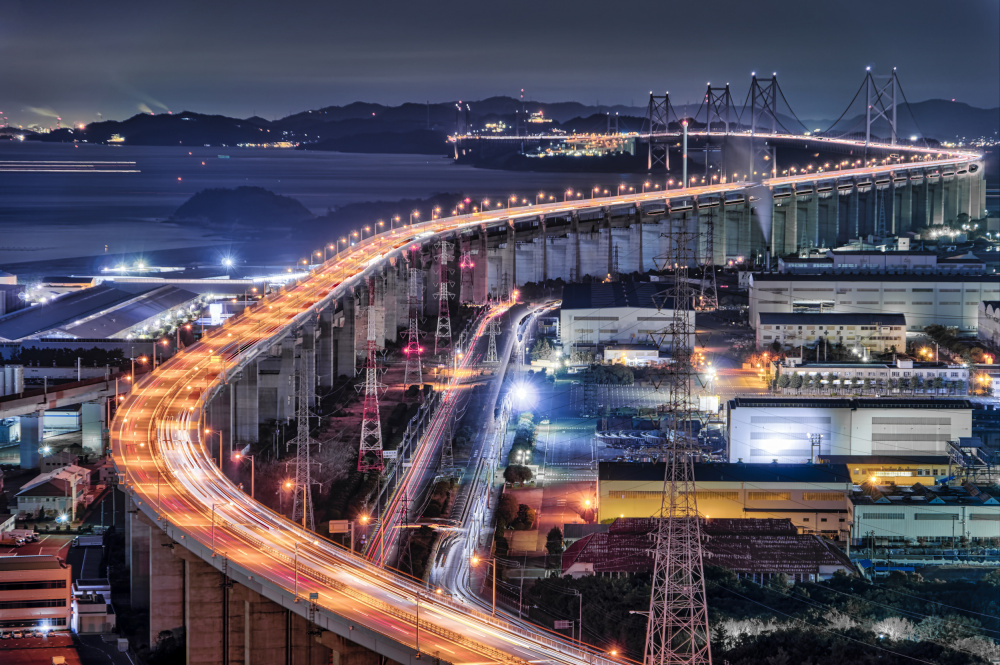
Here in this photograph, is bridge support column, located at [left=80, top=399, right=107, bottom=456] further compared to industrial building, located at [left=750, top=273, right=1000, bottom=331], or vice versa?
industrial building, located at [left=750, top=273, right=1000, bottom=331]

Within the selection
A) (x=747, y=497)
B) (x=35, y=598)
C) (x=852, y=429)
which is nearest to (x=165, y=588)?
(x=35, y=598)

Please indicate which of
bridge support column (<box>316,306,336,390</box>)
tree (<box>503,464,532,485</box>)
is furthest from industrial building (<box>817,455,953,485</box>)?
bridge support column (<box>316,306,336,390</box>)

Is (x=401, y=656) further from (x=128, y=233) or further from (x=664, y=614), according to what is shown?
(x=128, y=233)

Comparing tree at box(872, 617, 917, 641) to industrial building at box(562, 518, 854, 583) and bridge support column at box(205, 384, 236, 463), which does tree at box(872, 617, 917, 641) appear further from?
bridge support column at box(205, 384, 236, 463)

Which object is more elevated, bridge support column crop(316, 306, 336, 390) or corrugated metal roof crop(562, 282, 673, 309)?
corrugated metal roof crop(562, 282, 673, 309)

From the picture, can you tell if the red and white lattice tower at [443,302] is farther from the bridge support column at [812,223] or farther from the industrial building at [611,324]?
the bridge support column at [812,223]

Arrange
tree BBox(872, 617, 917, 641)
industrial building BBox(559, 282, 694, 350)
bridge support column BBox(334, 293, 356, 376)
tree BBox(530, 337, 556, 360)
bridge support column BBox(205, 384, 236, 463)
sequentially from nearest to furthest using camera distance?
tree BBox(872, 617, 917, 641) → bridge support column BBox(205, 384, 236, 463) → tree BBox(530, 337, 556, 360) → bridge support column BBox(334, 293, 356, 376) → industrial building BBox(559, 282, 694, 350)

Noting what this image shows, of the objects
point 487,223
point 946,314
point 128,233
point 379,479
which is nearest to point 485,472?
point 379,479
